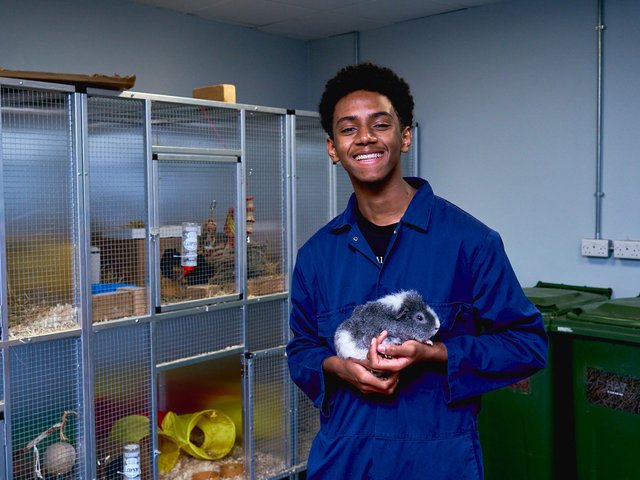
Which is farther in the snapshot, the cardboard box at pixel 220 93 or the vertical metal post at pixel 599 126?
the vertical metal post at pixel 599 126

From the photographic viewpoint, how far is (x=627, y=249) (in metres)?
3.51

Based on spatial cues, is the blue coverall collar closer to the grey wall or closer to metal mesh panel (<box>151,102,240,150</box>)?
metal mesh panel (<box>151,102,240,150</box>)

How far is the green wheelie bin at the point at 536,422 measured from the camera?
319 centimetres

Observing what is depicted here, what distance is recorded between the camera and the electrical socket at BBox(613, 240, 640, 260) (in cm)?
348

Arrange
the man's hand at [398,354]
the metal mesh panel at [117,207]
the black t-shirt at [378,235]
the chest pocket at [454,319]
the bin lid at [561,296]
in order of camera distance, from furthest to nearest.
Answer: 1. the bin lid at [561,296]
2. the metal mesh panel at [117,207]
3. the black t-shirt at [378,235]
4. the chest pocket at [454,319]
5. the man's hand at [398,354]

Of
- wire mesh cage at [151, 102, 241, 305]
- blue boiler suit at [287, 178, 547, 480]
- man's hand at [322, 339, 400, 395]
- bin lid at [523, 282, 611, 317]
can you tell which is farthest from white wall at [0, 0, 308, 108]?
man's hand at [322, 339, 400, 395]

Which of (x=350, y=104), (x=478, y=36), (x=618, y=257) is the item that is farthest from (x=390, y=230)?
(x=478, y=36)

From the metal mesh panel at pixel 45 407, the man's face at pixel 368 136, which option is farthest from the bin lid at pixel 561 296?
the metal mesh panel at pixel 45 407

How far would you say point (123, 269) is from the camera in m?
2.98

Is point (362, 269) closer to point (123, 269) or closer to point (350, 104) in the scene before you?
point (350, 104)

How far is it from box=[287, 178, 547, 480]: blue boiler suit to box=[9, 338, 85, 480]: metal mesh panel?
1.47 metres

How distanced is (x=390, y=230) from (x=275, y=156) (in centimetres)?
199

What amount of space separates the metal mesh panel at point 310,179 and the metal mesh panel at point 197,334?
1.96 ft

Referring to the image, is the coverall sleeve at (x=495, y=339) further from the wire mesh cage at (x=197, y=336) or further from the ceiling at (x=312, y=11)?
the ceiling at (x=312, y=11)
